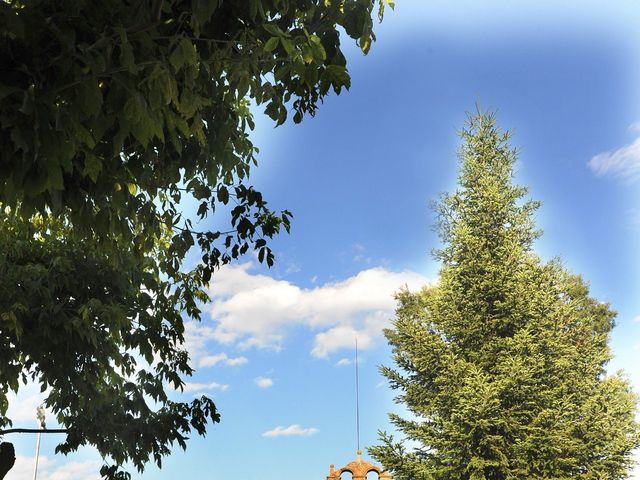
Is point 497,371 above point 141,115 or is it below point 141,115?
above

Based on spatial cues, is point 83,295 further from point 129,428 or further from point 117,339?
point 129,428

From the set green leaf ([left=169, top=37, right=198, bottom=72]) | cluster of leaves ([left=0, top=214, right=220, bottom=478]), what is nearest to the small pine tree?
cluster of leaves ([left=0, top=214, right=220, bottom=478])

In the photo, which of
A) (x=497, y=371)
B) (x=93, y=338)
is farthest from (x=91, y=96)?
(x=497, y=371)

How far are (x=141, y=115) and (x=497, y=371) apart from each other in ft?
57.3

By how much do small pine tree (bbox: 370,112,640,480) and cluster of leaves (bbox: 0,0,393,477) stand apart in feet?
31.1

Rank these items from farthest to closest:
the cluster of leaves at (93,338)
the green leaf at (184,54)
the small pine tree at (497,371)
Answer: the small pine tree at (497,371), the cluster of leaves at (93,338), the green leaf at (184,54)

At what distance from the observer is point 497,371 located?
752 inches

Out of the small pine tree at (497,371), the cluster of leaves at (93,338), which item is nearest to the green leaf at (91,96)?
the cluster of leaves at (93,338)

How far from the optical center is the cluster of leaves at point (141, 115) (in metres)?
3.56

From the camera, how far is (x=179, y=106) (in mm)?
4070

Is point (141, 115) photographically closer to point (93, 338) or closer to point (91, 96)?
point (91, 96)

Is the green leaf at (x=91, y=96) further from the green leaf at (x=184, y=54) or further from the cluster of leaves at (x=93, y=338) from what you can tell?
the cluster of leaves at (x=93, y=338)

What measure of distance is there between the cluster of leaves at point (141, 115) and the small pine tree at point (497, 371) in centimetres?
949

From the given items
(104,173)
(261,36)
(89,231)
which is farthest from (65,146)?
(89,231)
